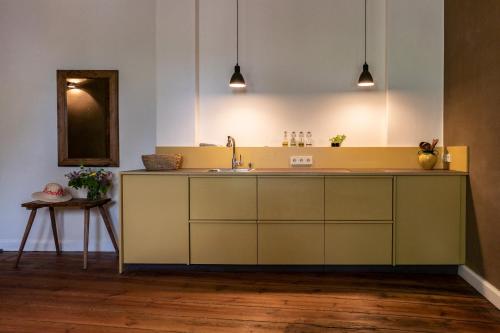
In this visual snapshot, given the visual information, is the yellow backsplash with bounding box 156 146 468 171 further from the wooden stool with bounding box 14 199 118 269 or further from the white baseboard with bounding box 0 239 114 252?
the white baseboard with bounding box 0 239 114 252

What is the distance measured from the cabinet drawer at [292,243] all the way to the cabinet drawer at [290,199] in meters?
0.08

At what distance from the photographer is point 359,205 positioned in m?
2.81

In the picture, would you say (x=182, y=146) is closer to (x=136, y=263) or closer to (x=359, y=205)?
(x=136, y=263)

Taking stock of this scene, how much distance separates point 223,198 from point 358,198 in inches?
43.9

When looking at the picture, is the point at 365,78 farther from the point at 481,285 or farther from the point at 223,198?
the point at 481,285

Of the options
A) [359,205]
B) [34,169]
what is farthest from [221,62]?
[34,169]

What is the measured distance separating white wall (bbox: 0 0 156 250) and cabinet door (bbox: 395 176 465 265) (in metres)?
2.50

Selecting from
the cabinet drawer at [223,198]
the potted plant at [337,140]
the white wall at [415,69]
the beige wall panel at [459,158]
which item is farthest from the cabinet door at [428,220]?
the cabinet drawer at [223,198]

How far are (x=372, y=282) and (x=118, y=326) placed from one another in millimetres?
1883

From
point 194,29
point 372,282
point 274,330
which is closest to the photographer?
point 274,330

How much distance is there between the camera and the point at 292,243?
285 cm

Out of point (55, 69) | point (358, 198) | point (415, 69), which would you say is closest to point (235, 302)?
point (358, 198)

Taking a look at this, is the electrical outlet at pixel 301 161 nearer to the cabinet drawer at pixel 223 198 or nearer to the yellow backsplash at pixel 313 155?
the yellow backsplash at pixel 313 155

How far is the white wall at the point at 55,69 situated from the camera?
3568 millimetres
